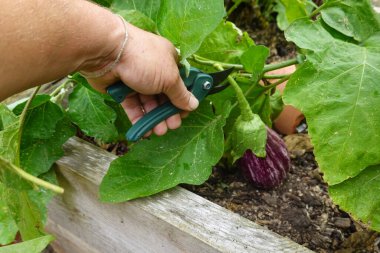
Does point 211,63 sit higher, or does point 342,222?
point 211,63

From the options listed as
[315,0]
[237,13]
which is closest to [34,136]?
[237,13]

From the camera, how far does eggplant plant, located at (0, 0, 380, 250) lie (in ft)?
2.39

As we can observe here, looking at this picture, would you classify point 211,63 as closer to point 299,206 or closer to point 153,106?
point 153,106

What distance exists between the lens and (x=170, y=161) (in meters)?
0.88

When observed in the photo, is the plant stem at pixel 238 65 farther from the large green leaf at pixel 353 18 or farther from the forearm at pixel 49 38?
the forearm at pixel 49 38

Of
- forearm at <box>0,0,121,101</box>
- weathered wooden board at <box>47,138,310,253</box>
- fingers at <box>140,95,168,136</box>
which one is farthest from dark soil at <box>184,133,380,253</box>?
forearm at <box>0,0,121,101</box>

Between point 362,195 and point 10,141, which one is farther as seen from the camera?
point 10,141

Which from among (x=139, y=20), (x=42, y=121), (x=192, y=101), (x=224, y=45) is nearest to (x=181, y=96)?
(x=192, y=101)

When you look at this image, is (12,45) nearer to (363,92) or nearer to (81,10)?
(81,10)

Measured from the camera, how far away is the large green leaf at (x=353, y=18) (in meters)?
0.80

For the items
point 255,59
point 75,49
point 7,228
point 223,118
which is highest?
point 75,49

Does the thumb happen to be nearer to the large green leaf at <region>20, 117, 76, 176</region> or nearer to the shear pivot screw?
the shear pivot screw

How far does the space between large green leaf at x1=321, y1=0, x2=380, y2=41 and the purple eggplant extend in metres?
0.26

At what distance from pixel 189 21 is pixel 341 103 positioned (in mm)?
254
